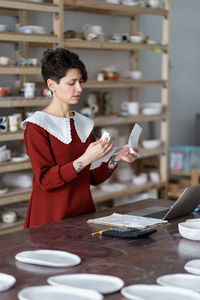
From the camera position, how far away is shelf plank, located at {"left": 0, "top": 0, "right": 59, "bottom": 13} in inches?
146

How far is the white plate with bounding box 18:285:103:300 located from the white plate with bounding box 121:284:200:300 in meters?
0.09

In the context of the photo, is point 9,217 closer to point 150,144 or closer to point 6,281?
point 150,144

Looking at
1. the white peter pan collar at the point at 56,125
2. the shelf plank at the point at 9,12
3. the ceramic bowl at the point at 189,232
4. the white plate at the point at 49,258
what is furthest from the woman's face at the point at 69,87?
the shelf plank at the point at 9,12

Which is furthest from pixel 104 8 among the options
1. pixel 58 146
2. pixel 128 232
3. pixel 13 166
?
pixel 128 232

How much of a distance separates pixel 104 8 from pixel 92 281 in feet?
11.3

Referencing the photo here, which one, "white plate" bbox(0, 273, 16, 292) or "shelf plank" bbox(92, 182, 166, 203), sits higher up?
"white plate" bbox(0, 273, 16, 292)

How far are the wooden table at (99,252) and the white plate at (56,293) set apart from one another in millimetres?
48

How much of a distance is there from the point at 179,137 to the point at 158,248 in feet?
15.3

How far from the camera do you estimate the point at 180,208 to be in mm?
2391

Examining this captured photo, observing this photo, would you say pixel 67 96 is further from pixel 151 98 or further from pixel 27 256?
pixel 151 98

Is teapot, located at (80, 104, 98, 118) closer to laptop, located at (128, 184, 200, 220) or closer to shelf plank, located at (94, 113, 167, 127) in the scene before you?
shelf plank, located at (94, 113, 167, 127)

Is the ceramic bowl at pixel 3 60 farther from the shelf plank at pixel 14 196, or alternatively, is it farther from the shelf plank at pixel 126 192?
the shelf plank at pixel 126 192

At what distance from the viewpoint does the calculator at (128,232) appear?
2.04m

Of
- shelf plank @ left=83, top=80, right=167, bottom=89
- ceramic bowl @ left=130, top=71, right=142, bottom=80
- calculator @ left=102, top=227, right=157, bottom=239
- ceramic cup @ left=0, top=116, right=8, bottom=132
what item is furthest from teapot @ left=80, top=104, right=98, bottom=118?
calculator @ left=102, top=227, right=157, bottom=239
